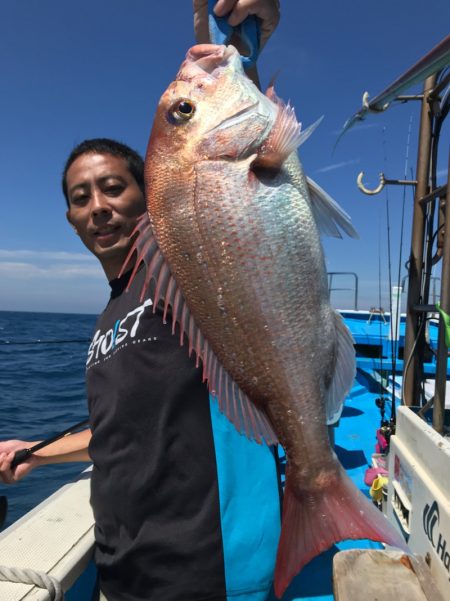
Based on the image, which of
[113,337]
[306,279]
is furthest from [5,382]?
[306,279]

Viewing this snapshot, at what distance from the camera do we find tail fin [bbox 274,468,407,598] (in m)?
1.17

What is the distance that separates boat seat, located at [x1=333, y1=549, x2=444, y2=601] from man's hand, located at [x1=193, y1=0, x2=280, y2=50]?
1.85m

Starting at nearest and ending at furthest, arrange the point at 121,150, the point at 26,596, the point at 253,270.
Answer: the point at 253,270 < the point at 26,596 < the point at 121,150

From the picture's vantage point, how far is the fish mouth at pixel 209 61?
4.48 ft

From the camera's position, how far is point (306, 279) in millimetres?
1193

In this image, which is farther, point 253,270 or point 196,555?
point 196,555

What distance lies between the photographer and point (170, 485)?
1.51 meters

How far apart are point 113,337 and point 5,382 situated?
1400 cm

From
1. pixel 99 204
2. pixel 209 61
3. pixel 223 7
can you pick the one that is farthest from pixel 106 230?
pixel 223 7

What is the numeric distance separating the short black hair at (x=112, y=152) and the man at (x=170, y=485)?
0.68 m

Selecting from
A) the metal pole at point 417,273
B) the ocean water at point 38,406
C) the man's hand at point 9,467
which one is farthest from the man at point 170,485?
the ocean water at point 38,406

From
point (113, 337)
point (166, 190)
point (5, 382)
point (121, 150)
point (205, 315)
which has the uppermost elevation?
point (121, 150)

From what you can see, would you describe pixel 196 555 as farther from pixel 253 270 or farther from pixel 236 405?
pixel 253 270

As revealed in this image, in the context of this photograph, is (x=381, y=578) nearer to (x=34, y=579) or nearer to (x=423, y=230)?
(x=34, y=579)
